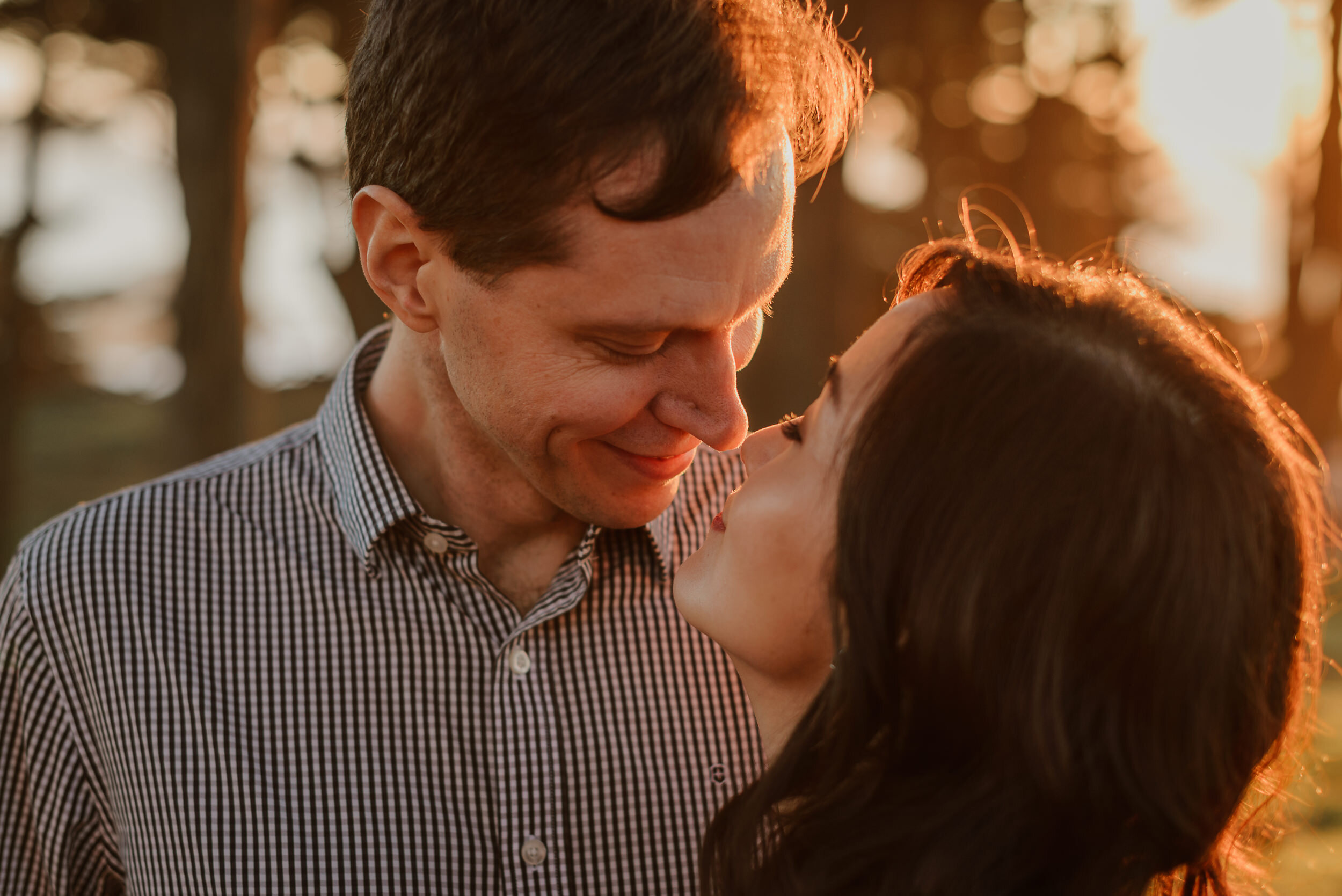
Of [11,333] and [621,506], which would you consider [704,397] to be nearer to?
[621,506]

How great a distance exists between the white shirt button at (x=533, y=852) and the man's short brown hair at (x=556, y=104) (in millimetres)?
972

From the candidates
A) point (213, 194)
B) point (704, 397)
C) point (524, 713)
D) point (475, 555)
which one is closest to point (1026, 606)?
point (704, 397)

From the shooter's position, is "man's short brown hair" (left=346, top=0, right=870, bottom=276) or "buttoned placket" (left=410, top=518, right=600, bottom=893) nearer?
"man's short brown hair" (left=346, top=0, right=870, bottom=276)

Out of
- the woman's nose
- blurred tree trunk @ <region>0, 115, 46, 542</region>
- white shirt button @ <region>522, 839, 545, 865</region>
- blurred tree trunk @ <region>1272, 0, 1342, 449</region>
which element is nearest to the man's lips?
the woman's nose

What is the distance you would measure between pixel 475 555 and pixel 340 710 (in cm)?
36

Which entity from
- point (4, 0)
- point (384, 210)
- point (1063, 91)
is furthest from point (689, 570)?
point (1063, 91)

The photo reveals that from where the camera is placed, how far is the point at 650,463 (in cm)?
201

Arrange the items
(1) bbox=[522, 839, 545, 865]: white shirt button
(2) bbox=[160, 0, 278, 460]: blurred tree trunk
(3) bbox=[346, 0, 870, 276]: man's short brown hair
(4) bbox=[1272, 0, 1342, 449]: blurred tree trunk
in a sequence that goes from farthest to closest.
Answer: (4) bbox=[1272, 0, 1342, 449]: blurred tree trunk, (2) bbox=[160, 0, 278, 460]: blurred tree trunk, (1) bbox=[522, 839, 545, 865]: white shirt button, (3) bbox=[346, 0, 870, 276]: man's short brown hair

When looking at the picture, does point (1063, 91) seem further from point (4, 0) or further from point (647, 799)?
point (647, 799)

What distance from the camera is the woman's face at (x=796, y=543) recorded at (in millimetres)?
1647

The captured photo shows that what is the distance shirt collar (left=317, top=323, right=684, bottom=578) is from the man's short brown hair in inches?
17.0

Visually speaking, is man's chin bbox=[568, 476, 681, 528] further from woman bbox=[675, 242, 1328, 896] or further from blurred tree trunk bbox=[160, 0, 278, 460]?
blurred tree trunk bbox=[160, 0, 278, 460]

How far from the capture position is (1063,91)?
40.5 feet

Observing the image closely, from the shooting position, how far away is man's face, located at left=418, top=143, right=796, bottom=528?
180 centimetres
